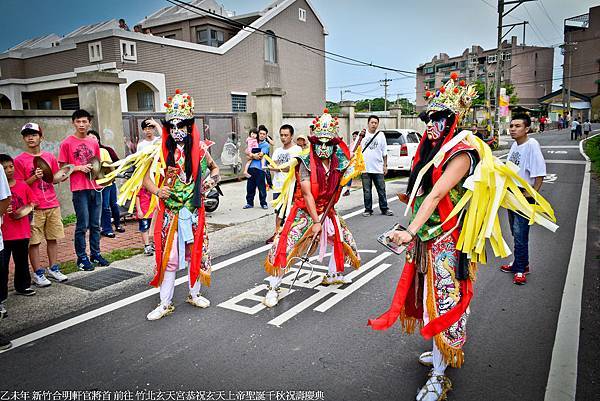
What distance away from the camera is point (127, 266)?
237 inches

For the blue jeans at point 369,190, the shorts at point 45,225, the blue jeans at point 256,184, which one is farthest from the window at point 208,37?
the shorts at point 45,225

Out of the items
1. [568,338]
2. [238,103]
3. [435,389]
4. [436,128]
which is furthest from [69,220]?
[238,103]

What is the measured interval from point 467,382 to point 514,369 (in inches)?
17.2

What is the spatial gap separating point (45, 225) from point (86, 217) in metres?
0.53

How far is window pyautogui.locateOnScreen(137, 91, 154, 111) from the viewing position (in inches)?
736

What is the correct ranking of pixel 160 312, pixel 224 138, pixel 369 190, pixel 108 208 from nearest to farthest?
pixel 160 312 → pixel 108 208 → pixel 369 190 → pixel 224 138

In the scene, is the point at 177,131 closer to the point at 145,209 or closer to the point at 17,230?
the point at 17,230

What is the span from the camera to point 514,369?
3.46 metres

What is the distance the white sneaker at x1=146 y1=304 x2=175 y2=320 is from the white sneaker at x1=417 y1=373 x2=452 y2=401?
2526 mm

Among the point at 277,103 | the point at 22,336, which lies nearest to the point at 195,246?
the point at 22,336

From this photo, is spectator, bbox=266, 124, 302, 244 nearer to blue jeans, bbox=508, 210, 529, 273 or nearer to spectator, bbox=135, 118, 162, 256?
spectator, bbox=135, 118, 162, 256

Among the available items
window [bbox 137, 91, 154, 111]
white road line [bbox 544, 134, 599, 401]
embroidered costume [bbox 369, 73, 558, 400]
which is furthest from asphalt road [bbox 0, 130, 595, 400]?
window [bbox 137, 91, 154, 111]

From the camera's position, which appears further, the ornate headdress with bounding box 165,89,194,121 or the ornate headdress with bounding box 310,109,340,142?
the ornate headdress with bounding box 310,109,340,142

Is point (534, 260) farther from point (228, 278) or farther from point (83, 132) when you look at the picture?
point (83, 132)
